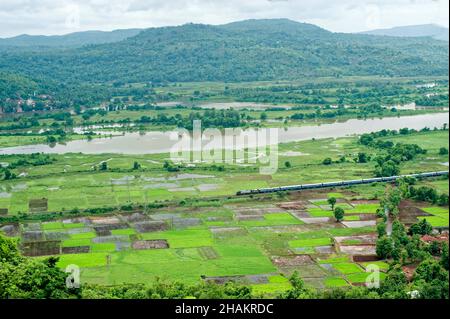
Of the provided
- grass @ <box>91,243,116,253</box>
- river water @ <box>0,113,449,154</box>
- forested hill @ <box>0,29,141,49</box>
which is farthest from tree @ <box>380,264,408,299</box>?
forested hill @ <box>0,29,141,49</box>

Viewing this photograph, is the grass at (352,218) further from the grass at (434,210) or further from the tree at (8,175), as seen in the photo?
the tree at (8,175)

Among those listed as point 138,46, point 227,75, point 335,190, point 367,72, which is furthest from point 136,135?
point 138,46

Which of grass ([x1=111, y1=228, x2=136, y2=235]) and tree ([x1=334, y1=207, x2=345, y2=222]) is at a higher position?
tree ([x1=334, y1=207, x2=345, y2=222])

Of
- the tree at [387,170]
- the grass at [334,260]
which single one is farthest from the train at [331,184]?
the grass at [334,260]

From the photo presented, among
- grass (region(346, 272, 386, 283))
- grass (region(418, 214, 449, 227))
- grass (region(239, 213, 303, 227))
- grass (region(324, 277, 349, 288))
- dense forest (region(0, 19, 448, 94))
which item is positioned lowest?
grass (region(324, 277, 349, 288))

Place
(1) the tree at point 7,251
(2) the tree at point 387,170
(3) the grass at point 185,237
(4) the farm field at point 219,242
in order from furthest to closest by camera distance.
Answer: (2) the tree at point 387,170
(3) the grass at point 185,237
(4) the farm field at point 219,242
(1) the tree at point 7,251

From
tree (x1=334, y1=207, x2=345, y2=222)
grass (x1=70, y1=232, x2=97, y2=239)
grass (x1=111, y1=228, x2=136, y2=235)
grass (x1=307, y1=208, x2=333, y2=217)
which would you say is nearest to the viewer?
grass (x1=70, y1=232, x2=97, y2=239)

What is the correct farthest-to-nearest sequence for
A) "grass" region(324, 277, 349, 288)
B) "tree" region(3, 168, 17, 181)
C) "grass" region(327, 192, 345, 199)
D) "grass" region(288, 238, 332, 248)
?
"tree" region(3, 168, 17, 181)
"grass" region(327, 192, 345, 199)
"grass" region(288, 238, 332, 248)
"grass" region(324, 277, 349, 288)

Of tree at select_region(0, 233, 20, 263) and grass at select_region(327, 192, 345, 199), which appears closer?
tree at select_region(0, 233, 20, 263)

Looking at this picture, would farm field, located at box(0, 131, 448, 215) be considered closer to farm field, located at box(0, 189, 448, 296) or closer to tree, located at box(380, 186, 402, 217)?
tree, located at box(380, 186, 402, 217)
